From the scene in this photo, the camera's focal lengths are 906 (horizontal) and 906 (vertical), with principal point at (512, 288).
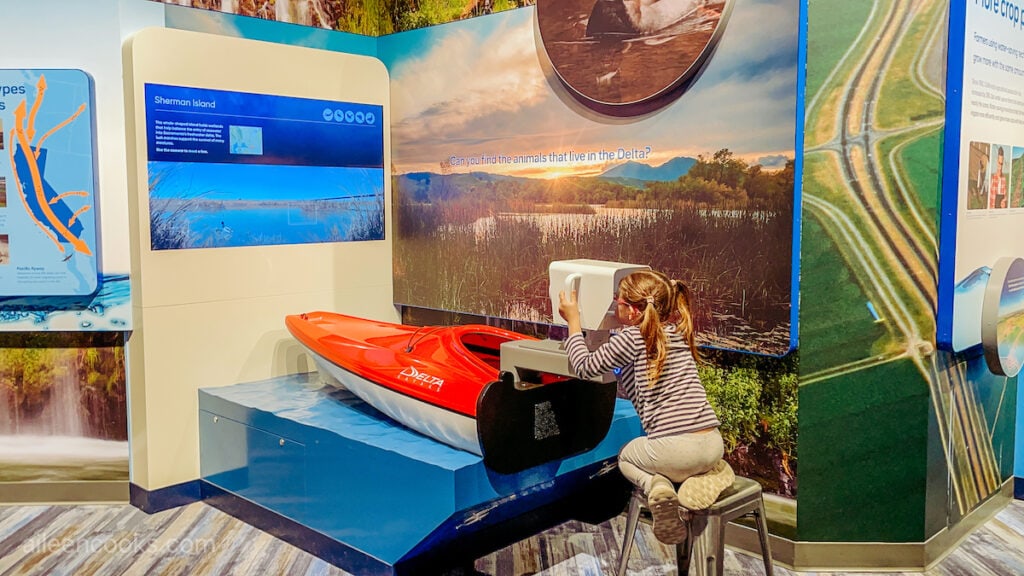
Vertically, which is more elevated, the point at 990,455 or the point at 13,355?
the point at 13,355

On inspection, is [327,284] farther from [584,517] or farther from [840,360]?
[840,360]

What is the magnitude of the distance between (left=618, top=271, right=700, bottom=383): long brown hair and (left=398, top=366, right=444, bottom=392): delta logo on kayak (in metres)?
0.82

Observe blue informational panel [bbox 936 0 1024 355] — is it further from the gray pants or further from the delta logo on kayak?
the delta logo on kayak

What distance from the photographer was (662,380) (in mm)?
2791

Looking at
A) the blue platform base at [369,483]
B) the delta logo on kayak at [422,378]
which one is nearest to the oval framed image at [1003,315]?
the blue platform base at [369,483]

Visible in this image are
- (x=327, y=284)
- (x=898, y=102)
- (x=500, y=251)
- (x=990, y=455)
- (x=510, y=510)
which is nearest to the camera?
(x=898, y=102)

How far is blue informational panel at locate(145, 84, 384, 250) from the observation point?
3.86 m

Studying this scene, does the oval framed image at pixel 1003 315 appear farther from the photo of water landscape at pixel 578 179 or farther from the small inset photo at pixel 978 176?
the photo of water landscape at pixel 578 179

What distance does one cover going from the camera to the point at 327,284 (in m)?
4.46

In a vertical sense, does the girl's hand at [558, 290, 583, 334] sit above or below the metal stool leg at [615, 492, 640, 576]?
above

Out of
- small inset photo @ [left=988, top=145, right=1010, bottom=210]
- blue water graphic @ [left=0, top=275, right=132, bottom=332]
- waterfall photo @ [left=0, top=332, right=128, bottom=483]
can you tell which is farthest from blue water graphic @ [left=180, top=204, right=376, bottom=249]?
small inset photo @ [left=988, top=145, right=1010, bottom=210]

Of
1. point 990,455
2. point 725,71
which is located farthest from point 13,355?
point 990,455

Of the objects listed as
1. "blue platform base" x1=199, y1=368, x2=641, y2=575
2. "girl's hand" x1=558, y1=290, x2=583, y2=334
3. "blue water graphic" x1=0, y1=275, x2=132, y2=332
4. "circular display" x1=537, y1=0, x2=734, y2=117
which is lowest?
"blue platform base" x1=199, y1=368, x2=641, y2=575

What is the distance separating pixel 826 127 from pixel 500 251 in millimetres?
1566
